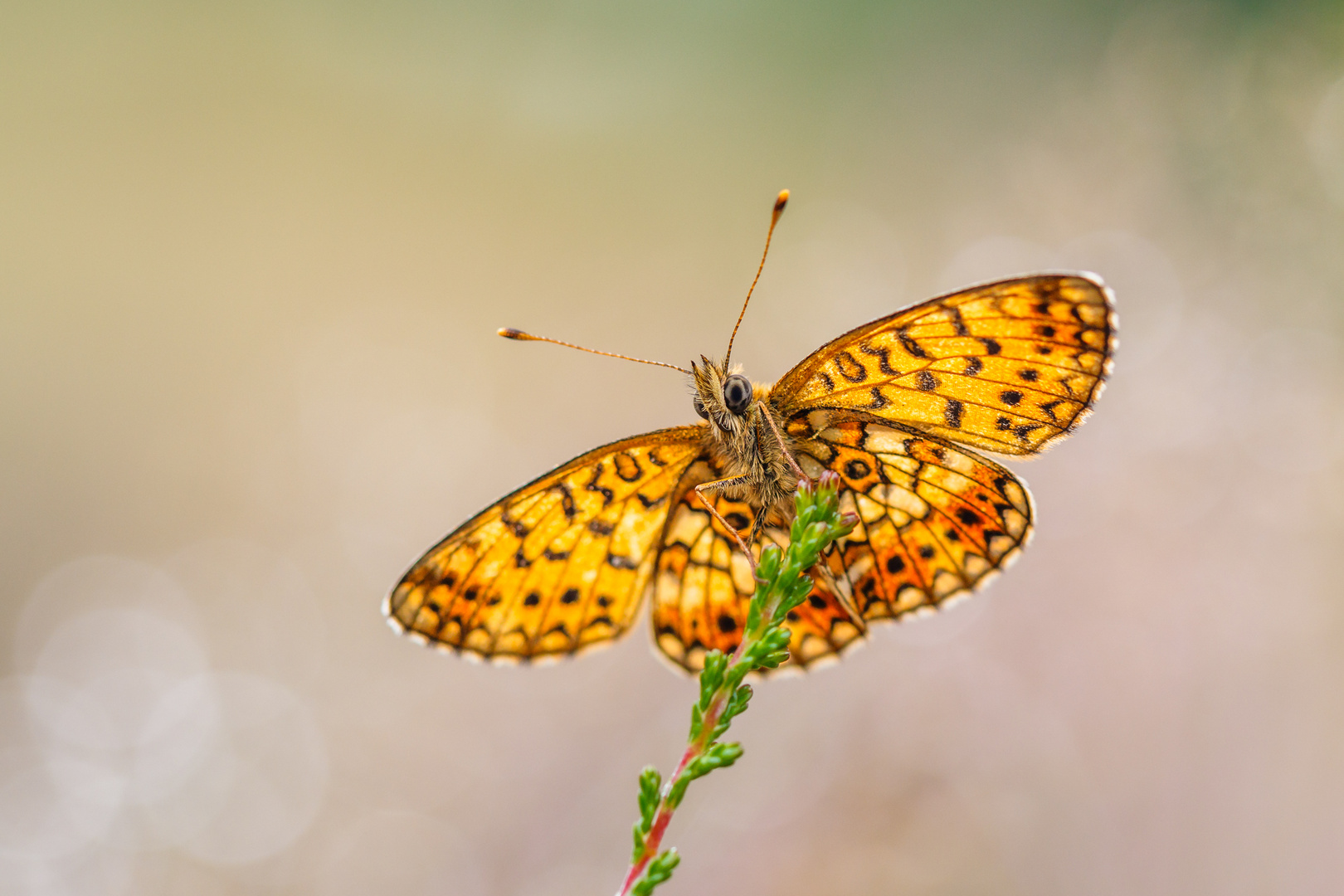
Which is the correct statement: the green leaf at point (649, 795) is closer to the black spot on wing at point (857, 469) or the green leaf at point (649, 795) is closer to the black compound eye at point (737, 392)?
the black compound eye at point (737, 392)

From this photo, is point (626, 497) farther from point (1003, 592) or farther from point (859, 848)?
point (1003, 592)

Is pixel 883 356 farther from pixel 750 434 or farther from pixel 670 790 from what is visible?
pixel 670 790

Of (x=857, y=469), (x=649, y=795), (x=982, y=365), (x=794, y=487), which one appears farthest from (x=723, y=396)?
(x=649, y=795)

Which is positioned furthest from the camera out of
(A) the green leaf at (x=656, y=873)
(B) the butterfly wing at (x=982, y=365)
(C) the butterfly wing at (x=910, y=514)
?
(C) the butterfly wing at (x=910, y=514)

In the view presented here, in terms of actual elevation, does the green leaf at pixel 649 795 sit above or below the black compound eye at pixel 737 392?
below

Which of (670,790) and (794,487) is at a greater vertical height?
(794,487)

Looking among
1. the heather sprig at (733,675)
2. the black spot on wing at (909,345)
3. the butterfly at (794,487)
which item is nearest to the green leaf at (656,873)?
the heather sprig at (733,675)
